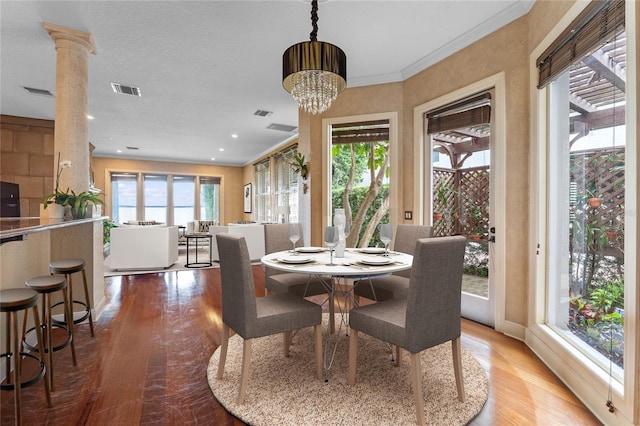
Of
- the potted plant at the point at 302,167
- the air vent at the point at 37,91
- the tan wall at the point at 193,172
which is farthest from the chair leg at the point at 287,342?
the tan wall at the point at 193,172

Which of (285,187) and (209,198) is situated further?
(209,198)

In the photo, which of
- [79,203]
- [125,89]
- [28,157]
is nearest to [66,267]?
[79,203]

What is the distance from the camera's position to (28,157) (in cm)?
558

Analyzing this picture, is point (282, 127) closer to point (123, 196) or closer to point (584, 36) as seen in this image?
point (584, 36)

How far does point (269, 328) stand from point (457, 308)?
3.51 feet

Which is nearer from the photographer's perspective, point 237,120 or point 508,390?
point 508,390

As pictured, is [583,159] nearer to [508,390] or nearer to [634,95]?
[634,95]

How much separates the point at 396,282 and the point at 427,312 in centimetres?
93

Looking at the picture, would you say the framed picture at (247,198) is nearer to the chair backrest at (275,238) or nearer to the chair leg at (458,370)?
the chair backrest at (275,238)

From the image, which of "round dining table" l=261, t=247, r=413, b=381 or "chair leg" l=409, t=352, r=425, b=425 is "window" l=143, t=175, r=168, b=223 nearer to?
"round dining table" l=261, t=247, r=413, b=381

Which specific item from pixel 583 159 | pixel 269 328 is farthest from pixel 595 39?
pixel 269 328

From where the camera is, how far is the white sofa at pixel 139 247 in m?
5.21

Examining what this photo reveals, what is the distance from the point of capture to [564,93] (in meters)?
2.18

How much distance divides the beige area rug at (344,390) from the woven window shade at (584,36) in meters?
2.09
